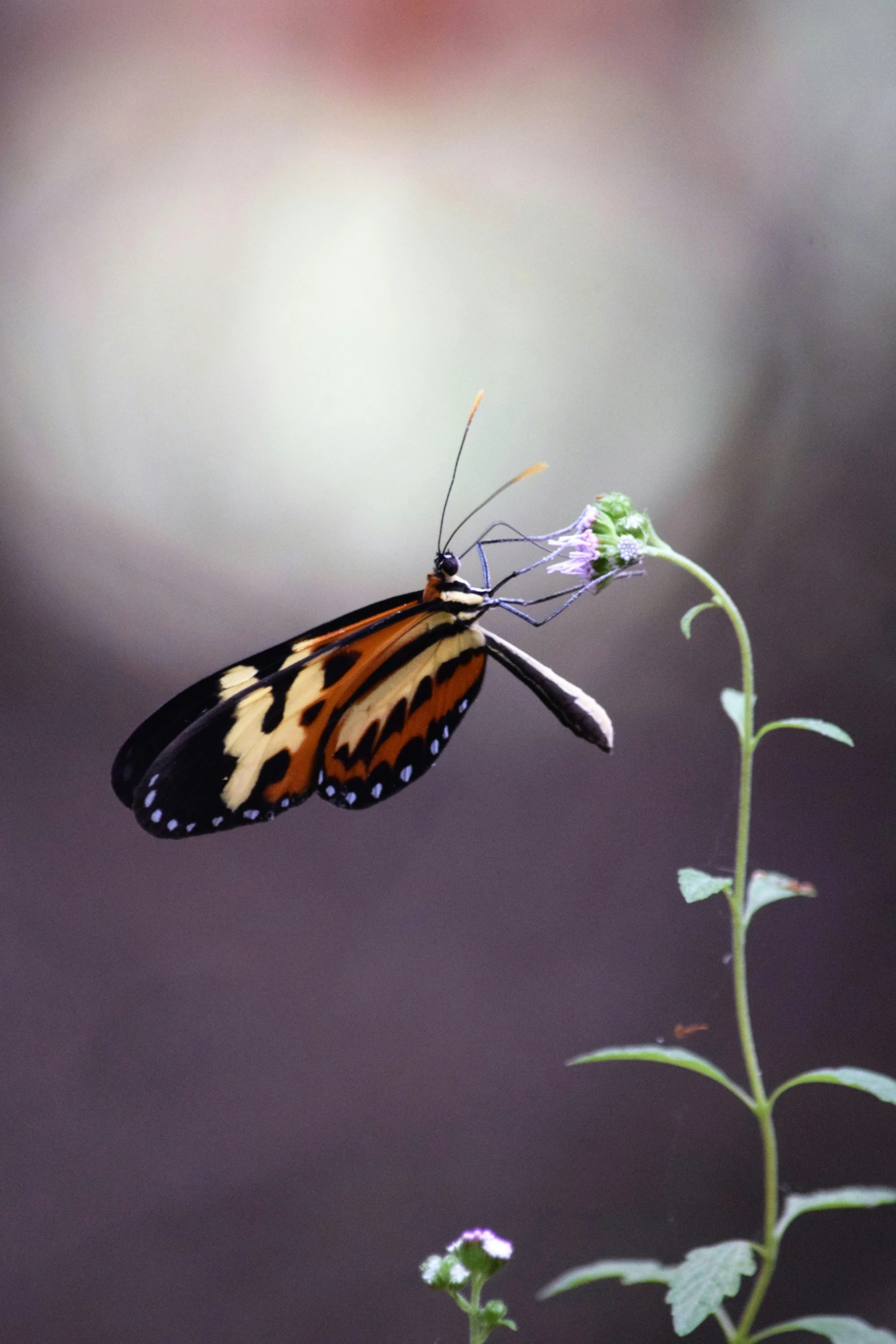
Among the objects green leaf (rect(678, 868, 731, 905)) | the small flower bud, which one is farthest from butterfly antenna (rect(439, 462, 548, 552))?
the small flower bud

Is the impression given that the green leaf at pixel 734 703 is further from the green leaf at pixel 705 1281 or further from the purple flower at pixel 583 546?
the green leaf at pixel 705 1281

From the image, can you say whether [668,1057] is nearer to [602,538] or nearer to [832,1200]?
[832,1200]

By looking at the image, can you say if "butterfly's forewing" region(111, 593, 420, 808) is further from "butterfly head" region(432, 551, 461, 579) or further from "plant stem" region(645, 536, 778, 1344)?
"plant stem" region(645, 536, 778, 1344)

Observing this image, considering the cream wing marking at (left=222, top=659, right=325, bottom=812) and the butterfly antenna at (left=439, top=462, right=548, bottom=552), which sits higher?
the butterfly antenna at (left=439, top=462, right=548, bottom=552)

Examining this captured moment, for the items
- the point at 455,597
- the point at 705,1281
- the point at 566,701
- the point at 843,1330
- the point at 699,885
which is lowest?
the point at 843,1330

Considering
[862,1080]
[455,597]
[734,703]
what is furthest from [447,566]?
[862,1080]

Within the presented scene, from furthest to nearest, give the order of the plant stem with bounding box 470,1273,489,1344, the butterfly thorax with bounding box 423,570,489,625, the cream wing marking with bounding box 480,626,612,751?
the butterfly thorax with bounding box 423,570,489,625 < the cream wing marking with bounding box 480,626,612,751 < the plant stem with bounding box 470,1273,489,1344
